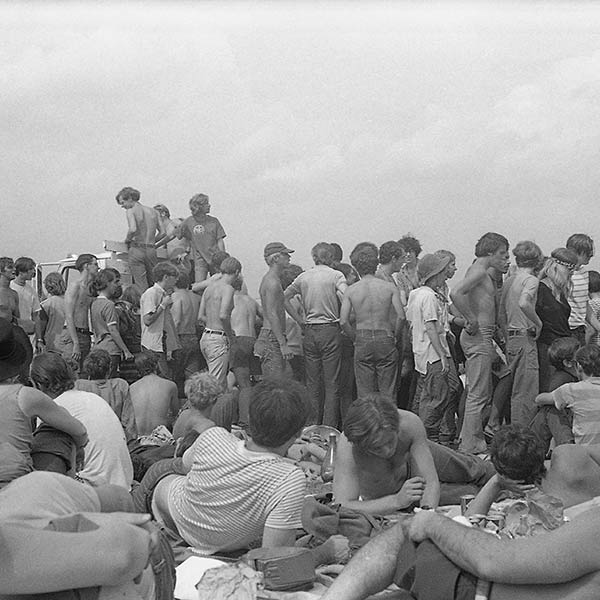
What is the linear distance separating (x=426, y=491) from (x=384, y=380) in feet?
9.25

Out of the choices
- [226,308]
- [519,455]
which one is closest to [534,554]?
[519,455]

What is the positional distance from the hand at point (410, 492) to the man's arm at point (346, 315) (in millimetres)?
3045

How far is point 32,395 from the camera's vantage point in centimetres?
436

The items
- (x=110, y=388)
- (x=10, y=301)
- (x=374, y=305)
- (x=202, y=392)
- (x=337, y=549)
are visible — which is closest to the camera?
Answer: (x=337, y=549)

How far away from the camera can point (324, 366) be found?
308 inches

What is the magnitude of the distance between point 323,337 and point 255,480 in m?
4.00

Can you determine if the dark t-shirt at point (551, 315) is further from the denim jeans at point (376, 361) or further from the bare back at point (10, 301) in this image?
the bare back at point (10, 301)

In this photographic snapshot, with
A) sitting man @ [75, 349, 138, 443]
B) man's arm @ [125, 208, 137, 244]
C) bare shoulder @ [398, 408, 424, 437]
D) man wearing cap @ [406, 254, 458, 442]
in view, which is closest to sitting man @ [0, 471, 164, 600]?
bare shoulder @ [398, 408, 424, 437]

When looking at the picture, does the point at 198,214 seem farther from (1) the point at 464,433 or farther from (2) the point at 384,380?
(1) the point at 464,433

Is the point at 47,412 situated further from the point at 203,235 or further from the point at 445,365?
the point at 203,235

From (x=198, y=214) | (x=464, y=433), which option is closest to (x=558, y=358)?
(x=464, y=433)

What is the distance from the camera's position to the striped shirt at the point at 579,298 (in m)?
7.15

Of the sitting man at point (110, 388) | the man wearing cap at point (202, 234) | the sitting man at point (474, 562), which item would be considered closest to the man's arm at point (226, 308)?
the man wearing cap at point (202, 234)

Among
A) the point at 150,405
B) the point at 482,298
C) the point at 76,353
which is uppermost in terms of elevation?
the point at 482,298
